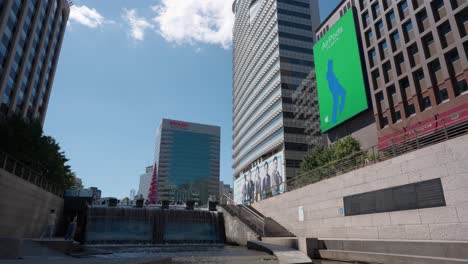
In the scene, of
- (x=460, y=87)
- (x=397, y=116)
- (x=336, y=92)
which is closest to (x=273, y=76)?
(x=336, y=92)

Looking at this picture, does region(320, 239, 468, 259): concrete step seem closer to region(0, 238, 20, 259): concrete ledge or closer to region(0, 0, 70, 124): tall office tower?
region(0, 238, 20, 259): concrete ledge

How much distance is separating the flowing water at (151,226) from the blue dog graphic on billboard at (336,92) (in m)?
24.6

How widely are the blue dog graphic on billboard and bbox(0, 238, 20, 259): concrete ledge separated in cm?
4308

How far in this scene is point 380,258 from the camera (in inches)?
563

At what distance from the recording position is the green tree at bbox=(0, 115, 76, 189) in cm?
3400

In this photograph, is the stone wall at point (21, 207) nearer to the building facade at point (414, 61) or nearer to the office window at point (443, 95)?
the building facade at point (414, 61)

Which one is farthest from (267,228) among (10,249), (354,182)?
(10,249)

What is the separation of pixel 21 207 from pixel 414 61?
39946 millimetres

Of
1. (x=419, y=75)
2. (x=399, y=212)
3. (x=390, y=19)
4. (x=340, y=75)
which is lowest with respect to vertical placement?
(x=399, y=212)

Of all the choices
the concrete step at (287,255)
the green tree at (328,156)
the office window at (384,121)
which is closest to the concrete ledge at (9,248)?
the concrete step at (287,255)

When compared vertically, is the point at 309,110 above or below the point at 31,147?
above

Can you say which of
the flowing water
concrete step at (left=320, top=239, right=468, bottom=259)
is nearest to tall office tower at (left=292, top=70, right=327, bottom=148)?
the flowing water

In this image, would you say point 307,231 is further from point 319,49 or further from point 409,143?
point 319,49

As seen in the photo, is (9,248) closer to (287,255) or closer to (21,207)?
(287,255)
